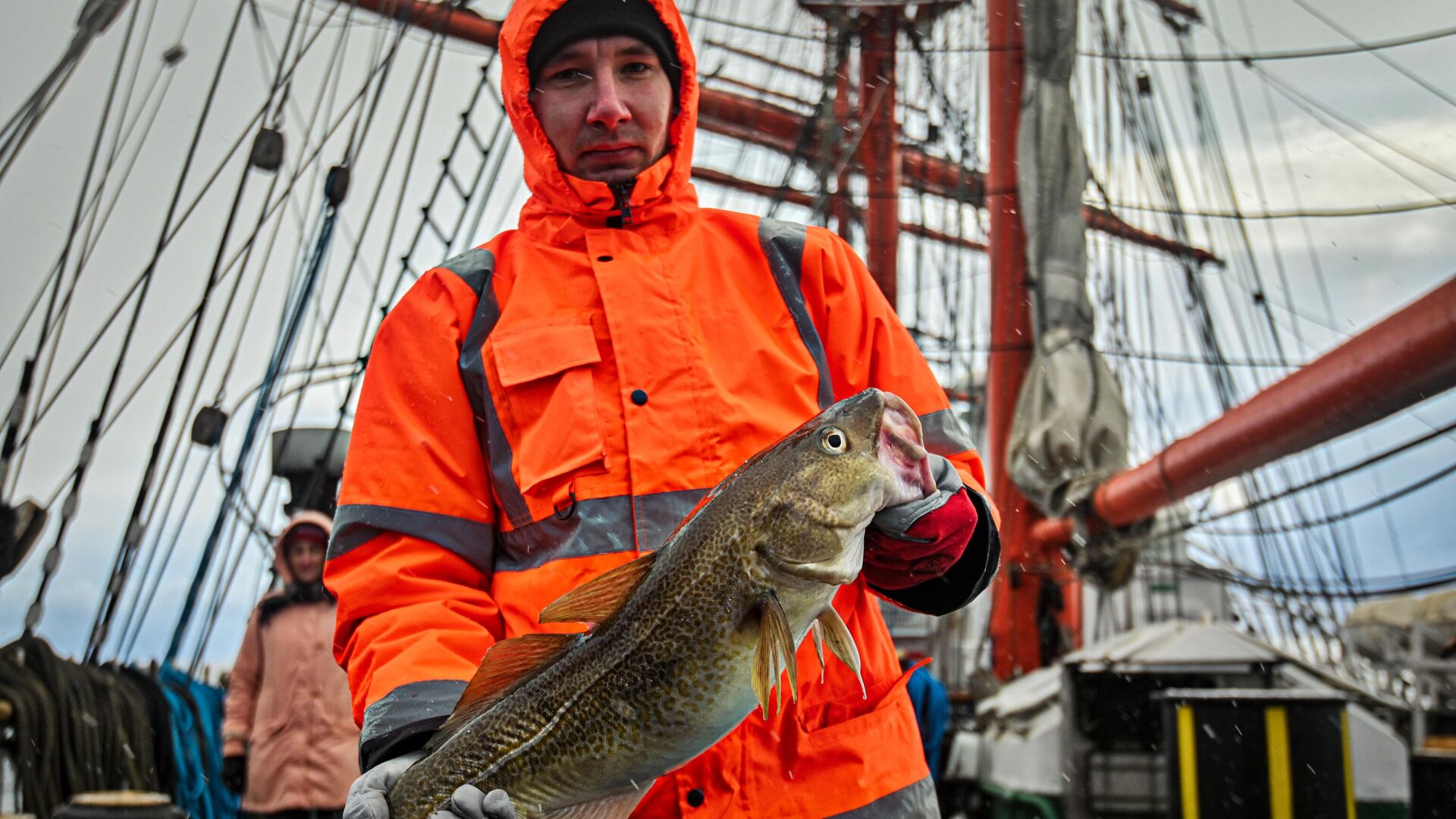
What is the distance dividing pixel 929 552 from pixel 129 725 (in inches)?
166

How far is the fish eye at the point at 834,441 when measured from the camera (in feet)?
4.92

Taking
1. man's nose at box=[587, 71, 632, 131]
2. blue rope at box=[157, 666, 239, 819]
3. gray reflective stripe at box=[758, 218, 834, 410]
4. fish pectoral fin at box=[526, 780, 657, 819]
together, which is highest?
man's nose at box=[587, 71, 632, 131]

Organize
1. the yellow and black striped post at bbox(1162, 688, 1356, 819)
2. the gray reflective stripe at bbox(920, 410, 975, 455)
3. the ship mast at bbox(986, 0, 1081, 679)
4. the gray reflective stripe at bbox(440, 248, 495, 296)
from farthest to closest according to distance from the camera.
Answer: the ship mast at bbox(986, 0, 1081, 679), the yellow and black striped post at bbox(1162, 688, 1356, 819), the gray reflective stripe at bbox(440, 248, 495, 296), the gray reflective stripe at bbox(920, 410, 975, 455)

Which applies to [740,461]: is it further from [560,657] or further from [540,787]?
[540,787]

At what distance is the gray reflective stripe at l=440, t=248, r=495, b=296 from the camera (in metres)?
2.12

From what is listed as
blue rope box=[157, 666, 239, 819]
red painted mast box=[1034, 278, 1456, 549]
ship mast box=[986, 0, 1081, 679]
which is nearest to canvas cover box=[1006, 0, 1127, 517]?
red painted mast box=[1034, 278, 1456, 549]

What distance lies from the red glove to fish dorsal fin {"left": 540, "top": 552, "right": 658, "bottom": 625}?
0.35 metres

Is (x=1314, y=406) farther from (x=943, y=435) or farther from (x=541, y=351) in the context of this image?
(x=541, y=351)

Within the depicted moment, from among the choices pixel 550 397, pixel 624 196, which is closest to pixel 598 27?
pixel 624 196

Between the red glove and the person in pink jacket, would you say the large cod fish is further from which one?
the person in pink jacket

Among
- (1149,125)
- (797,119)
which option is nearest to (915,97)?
(797,119)

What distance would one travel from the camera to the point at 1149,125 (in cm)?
1293

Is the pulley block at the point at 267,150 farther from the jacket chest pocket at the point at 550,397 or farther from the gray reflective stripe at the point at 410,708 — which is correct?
the gray reflective stripe at the point at 410,708

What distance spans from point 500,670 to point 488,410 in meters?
0.54
